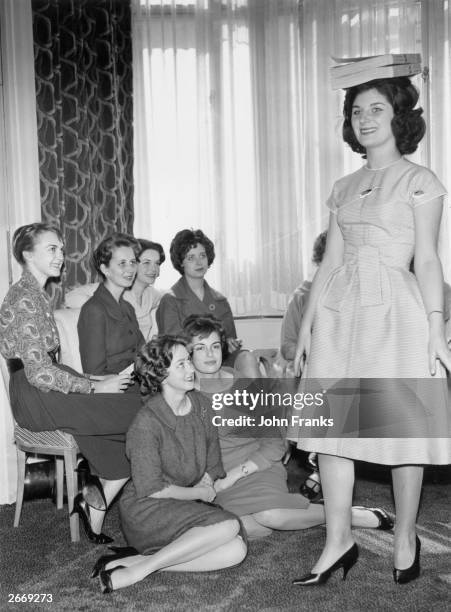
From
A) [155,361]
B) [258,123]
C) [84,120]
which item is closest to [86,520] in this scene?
[155,361]

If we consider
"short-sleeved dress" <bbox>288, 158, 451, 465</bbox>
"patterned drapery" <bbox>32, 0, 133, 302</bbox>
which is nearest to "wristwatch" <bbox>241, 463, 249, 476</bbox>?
"short-sleeved dress" <bbox>288, 158, 451, 465</bbox>

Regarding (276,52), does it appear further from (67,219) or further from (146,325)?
(146,325)

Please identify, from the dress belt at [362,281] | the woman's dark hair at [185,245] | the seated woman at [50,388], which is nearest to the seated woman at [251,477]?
the seated woman at [50,388]

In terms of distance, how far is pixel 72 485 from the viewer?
7.87ft

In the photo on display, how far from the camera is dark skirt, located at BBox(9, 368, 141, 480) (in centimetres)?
240

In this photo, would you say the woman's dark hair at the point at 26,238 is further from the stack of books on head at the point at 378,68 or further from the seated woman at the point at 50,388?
the stack of books on head at the point at 378,68

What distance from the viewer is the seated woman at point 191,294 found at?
10.5ft

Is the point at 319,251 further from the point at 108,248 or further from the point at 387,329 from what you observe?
the point at 387,329

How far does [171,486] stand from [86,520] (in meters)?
0.44

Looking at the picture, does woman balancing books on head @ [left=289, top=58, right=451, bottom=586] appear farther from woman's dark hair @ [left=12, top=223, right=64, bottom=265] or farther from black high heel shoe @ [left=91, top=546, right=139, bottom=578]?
woman's dark hair @ [left=12, top=223, right=64, bottom=265]

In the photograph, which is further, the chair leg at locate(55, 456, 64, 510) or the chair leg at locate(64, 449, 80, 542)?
the chair leg at locate(55, 456, 64, 510)

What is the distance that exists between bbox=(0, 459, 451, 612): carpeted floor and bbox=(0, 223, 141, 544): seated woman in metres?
0.19

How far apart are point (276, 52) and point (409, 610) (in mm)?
3179

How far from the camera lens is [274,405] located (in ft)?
9.61
